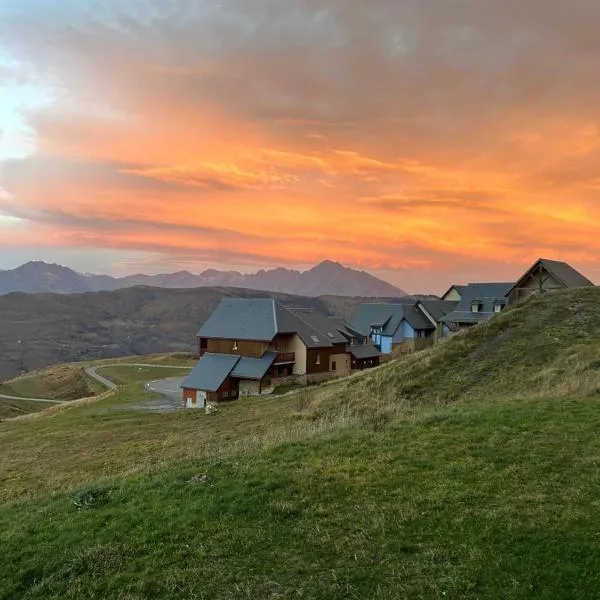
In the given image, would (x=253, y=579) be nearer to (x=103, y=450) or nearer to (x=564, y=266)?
(x=103, y=450)

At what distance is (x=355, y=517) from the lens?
388 inches

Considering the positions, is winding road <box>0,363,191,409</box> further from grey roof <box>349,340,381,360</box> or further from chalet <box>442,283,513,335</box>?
chalet <box>442,283,513,335</box>

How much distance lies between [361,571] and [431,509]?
248 centimetres

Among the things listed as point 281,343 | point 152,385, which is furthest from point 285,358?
point 152,385

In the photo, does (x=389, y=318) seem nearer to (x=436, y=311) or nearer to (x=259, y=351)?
(x=436, y=311)

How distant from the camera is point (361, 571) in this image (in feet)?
26.1

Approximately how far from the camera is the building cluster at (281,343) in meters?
58.8

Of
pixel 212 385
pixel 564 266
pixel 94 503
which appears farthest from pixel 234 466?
pixel 564 266

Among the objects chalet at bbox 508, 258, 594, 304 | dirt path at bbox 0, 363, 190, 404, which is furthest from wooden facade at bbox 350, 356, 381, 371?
dirt path at bbox 0, 363, 190, 404

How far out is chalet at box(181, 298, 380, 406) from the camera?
5838cm

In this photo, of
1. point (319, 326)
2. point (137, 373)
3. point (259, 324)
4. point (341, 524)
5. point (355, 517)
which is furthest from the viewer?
point (137, 373)

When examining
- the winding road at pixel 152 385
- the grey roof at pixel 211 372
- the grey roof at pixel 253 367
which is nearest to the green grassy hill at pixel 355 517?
the grey roof at pixel 253 367

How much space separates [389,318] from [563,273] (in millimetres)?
30886

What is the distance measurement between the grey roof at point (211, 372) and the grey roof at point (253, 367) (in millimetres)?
741
